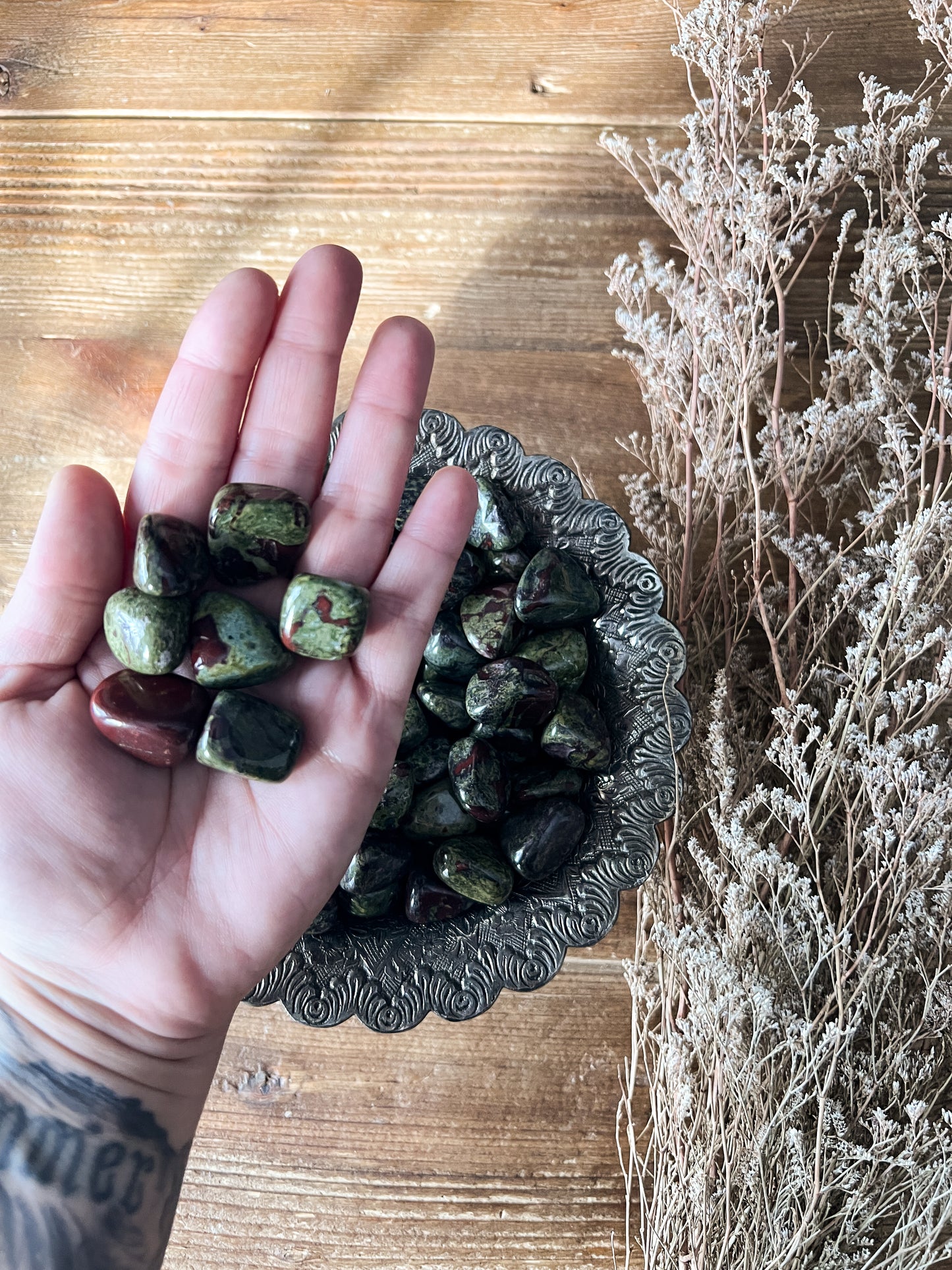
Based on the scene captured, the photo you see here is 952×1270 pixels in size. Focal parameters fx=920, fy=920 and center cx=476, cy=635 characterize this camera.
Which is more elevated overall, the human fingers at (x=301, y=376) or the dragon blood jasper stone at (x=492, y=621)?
the human fingers at (x=301, y=376)

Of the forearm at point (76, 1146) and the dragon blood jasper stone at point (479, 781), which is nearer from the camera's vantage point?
the forearm at point (76, 1146)

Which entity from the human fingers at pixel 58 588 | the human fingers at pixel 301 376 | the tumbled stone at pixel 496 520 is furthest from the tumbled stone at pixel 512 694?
the human fingers at pixel 58 588

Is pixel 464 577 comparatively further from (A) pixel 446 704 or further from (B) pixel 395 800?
(B) pixel 395 800

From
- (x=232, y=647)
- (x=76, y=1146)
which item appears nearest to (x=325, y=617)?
(x=232, y=647)

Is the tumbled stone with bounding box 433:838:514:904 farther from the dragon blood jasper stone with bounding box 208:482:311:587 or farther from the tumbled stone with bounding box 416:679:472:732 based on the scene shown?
the dragon blood jasper stone with bounding box 208:482:311:587

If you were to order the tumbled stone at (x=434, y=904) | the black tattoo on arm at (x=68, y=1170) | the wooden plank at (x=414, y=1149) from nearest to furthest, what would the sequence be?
1. the black tattoo on arm at (x=68, y=1170)
2. the tumbled stone at (x=434, y=904)
3. the wooden plank at (x=414, y=1149)

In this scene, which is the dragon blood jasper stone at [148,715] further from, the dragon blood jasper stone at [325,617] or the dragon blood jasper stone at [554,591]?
the dragon blood jasper stone at [554,591]
